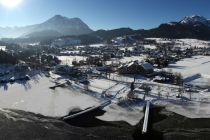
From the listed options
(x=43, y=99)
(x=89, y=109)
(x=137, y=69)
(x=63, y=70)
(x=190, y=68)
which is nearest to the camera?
(x=89, y=109)

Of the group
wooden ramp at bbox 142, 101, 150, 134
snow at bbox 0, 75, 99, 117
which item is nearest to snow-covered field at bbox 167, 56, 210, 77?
wooden ramp at bbox 142, 101, 150, 134

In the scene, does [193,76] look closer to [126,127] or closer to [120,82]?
[120,82]

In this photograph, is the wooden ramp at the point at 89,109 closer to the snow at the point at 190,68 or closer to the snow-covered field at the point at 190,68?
the snow at the point at 190,68

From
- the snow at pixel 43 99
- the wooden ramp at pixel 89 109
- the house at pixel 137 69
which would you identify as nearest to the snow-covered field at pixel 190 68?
the house at pixel 137 69

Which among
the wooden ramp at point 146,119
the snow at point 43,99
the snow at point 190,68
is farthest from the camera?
the snow at point 190,68

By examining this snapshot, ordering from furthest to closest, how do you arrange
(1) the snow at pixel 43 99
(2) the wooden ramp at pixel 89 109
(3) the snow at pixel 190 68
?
(3) the snow at pixel 190 68
(1) the snow at pixel 43 99
(2) the wooden ramp at pixel 89 109

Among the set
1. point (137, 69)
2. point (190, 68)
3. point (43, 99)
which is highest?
point (137, 69)

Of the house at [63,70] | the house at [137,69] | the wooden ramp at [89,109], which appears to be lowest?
the wooden ramp at [89,109]

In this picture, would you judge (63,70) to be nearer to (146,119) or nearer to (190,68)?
(190,68)

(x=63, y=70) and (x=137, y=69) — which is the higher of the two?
(x=137, y=69)

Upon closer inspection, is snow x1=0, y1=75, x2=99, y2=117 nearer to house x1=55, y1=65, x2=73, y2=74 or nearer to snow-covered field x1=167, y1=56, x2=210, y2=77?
house x1=55, y1=65, x2=73, y2=74

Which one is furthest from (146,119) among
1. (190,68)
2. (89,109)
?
(190,68)
